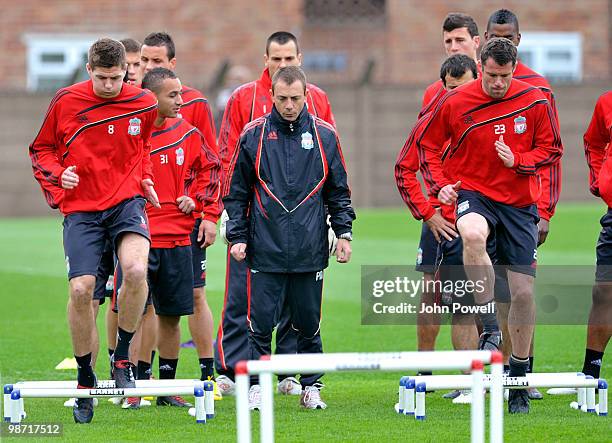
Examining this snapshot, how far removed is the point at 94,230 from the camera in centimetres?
810

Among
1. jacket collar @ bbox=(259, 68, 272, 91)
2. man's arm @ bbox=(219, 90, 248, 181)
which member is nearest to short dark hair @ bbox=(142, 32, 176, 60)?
man's arm @ bbox=(219, 90, 248, 181)

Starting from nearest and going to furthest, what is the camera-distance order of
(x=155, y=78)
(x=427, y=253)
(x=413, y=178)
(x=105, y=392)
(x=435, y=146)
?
(x=105, y=392) < (x=435, y=146) < (x=413, y=178) < (x=155, y=78) < (x=427, y=253)

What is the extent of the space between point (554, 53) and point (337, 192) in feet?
72.6

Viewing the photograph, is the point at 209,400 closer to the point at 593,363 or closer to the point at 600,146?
the point at 593,363

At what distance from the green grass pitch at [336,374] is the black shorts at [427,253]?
939mm

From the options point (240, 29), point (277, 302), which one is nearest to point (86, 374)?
point (277, 302)

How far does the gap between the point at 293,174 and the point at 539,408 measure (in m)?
2.28

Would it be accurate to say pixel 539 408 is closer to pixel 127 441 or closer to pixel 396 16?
pixel 127 441

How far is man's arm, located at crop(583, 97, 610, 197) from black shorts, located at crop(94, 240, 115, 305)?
349cm

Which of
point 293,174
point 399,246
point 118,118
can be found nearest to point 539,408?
point 293,174

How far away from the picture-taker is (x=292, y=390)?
364 inches

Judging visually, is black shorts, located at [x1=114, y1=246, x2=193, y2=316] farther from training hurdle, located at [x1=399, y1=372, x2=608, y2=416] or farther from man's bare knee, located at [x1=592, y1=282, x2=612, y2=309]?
man's bare knee, located at [x1=592, y1=282, x2=612, y2=309]

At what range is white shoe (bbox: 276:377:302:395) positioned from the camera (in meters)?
9.24

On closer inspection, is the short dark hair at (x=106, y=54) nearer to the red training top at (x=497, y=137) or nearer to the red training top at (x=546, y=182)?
the red training top at (x=497, y=137)
